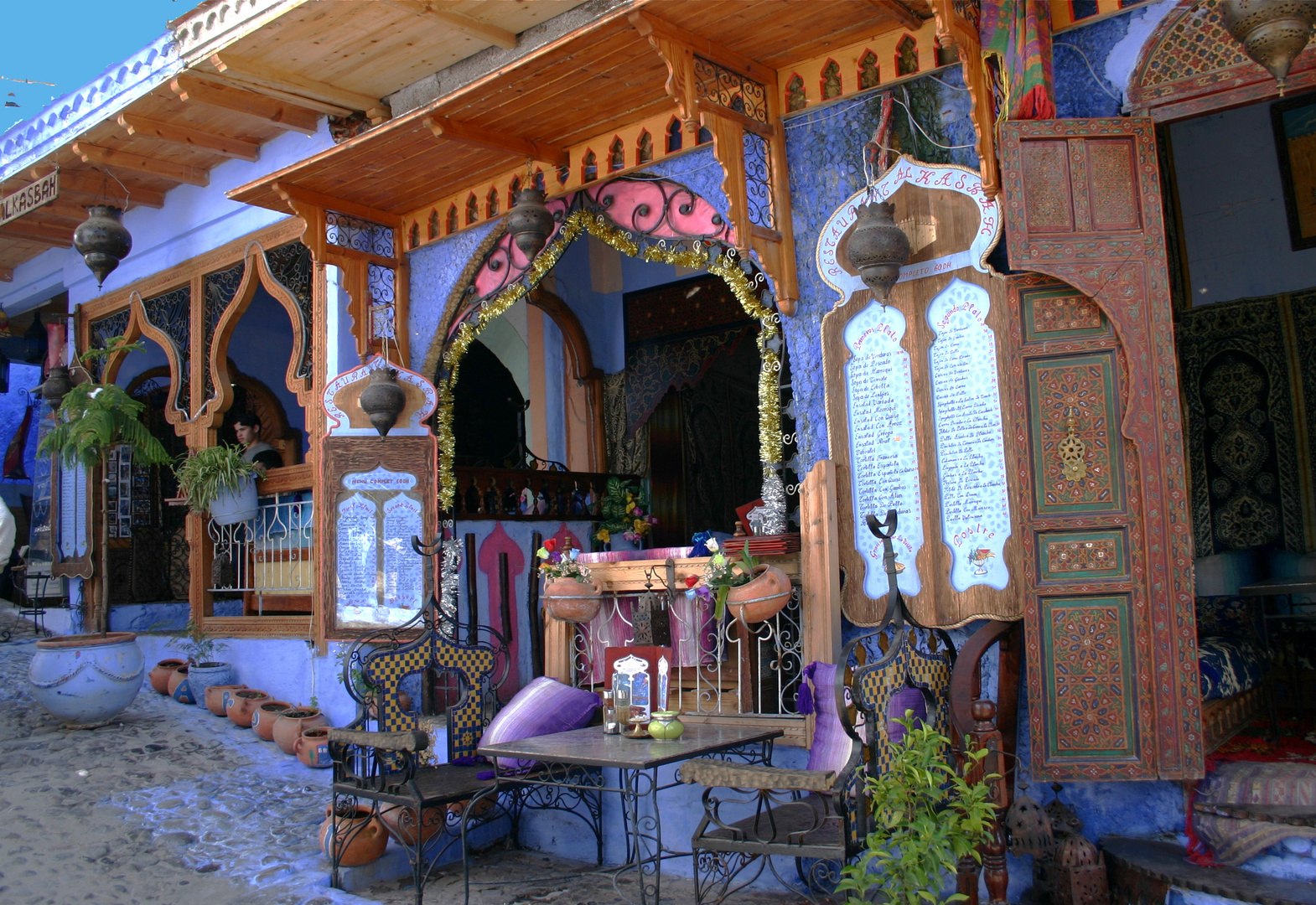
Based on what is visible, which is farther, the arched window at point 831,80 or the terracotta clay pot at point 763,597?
the arched window at point 831,80

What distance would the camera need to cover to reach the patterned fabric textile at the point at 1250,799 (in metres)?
3.80

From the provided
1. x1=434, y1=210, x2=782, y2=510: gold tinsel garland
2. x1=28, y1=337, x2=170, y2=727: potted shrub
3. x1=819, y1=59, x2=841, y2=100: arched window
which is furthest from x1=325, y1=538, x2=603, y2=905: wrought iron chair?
x1=819, y1=59, x2=841, y2=100: arched window

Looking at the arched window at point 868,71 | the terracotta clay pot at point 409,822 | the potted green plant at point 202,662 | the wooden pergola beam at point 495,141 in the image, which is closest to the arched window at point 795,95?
the arched window at point 868,71

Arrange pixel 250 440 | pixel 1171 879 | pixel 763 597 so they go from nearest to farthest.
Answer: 1. pixel 1171 879
2. pixel 763 597
3. pixel 250 440

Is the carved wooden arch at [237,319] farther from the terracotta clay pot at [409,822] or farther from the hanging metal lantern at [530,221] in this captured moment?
the terracotta clay pot at [409,822]

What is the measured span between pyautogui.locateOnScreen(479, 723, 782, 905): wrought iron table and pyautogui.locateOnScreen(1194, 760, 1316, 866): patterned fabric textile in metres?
1.80

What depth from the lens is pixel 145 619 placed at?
1004 cm

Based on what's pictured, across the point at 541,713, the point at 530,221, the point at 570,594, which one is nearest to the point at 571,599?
the point at 570,594

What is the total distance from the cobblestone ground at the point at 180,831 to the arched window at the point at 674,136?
408 cm

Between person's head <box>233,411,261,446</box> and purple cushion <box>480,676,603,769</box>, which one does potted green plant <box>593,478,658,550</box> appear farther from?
person's head <box>233,411,261,446</box>

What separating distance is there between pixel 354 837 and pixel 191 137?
587 centimetres

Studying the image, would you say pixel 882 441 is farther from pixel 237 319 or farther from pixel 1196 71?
pixel 237 319

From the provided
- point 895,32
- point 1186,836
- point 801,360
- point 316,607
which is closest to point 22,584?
point 316,607

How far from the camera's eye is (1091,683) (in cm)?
423
